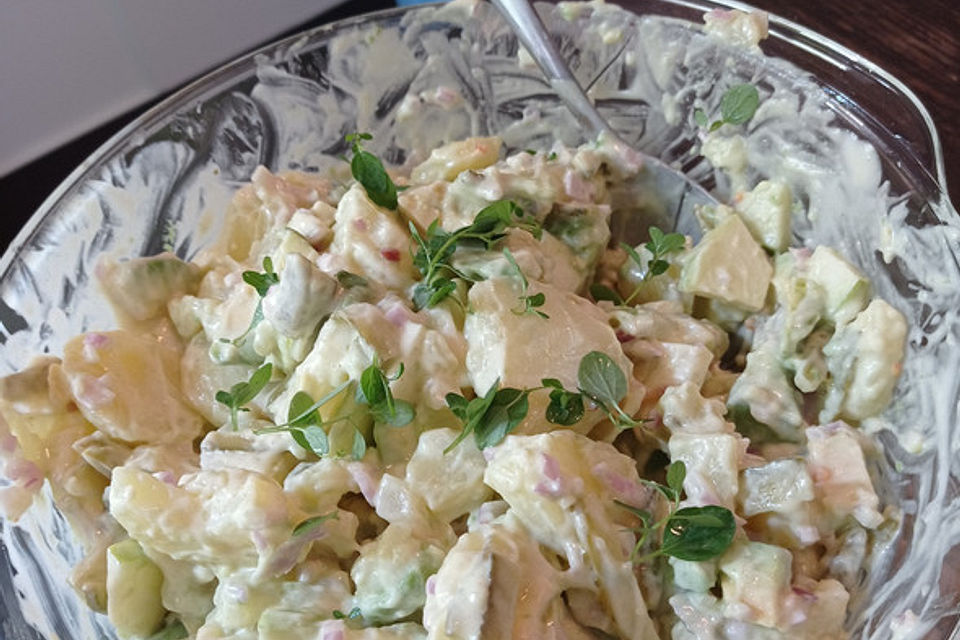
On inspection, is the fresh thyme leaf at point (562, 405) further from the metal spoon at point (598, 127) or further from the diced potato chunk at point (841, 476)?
the metal spoon at point (598, 127)

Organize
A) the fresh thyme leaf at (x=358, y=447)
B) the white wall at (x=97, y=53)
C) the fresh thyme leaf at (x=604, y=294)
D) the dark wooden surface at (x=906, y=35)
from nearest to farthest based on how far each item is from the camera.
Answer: the fresh thyme leaf at (x=358, y=447), the fresh thyme leaf at (x=604, y=294), the dark wooden surface at (x=906, y=35), the white wall at (x=97, y=53)

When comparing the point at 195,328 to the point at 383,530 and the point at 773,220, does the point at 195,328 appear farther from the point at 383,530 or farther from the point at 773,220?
the point at 773,220

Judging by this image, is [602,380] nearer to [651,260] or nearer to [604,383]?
[604,383]

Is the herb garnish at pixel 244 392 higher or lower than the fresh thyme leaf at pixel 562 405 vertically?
higher

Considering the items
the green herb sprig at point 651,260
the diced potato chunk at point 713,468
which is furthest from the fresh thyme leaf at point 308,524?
the green herb sprig at point 651,260

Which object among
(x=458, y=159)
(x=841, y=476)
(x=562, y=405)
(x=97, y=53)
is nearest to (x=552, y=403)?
(x=562, y=405)

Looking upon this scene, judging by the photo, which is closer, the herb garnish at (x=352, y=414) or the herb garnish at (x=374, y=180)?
the herb garnish at (x=352, y=414)

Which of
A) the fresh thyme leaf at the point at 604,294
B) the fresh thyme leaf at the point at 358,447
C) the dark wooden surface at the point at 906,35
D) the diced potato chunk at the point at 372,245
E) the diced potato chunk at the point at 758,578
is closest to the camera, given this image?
the diced potato chunk at the point at 758,578

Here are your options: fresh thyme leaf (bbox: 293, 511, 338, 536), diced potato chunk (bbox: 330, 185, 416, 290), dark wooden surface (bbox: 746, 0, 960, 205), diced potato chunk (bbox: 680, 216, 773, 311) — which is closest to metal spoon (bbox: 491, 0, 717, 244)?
→ diced potato chunk (bbox: 680, 216, 773, 311)
